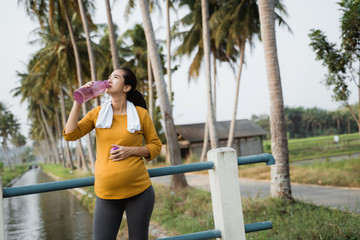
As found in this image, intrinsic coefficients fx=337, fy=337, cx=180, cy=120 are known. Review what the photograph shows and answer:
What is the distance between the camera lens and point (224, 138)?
31125 millimetres

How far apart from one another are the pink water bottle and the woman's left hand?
388 mm

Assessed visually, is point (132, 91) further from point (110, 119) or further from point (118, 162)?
point (118, 162)

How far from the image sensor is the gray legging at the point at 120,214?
2.16 metres

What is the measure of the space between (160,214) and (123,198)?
6.63 meters

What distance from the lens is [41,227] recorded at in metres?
10.3

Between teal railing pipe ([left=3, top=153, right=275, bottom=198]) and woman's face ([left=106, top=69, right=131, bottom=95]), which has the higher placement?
woman's face ([left=106, top=69, right=131, bottom=95])

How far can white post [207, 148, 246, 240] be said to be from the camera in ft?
7.50

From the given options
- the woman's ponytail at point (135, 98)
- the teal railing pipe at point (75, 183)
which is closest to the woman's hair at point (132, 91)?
the woman's ponytail at point (135, 98)

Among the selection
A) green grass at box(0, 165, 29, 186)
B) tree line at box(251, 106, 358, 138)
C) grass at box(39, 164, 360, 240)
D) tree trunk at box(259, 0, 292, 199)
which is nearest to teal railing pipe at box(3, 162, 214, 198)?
grass at box(39, 164, 360, 240)

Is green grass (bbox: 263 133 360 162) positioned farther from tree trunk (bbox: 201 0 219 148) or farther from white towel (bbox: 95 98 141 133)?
white towel (bbox: 95 98 141 133)

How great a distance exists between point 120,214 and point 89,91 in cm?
84

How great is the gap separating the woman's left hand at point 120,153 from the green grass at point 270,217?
2951 mm

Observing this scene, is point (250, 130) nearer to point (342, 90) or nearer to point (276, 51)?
point (342, 90)

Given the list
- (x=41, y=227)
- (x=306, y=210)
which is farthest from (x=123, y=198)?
(x=41, y=227)
